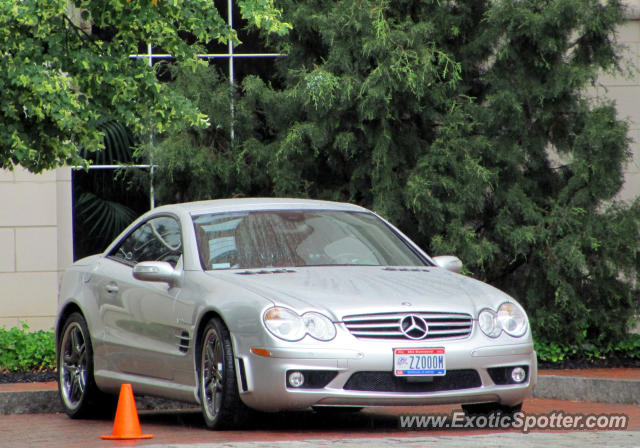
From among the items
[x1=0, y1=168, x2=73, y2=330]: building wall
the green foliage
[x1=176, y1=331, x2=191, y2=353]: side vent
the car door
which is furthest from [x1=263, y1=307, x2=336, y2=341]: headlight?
[x1=0, y1=168, x2=73, y2=330]: building wall

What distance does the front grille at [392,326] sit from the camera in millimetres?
7199

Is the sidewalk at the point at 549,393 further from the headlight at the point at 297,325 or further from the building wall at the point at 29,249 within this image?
the building wall at the point at 29,249

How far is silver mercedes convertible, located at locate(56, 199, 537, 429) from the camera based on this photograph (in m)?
7.16

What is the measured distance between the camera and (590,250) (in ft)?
40.3

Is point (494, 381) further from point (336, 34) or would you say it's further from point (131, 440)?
point (336, 34)

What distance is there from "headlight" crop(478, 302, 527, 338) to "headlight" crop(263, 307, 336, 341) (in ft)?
3.21

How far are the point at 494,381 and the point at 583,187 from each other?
5.35 meters

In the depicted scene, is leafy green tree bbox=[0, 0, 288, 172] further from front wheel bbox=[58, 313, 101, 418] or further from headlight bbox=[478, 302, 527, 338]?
headlight bbox=[478, 302, 527, 338]

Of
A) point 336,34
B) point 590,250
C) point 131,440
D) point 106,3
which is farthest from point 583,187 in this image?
point 131,440

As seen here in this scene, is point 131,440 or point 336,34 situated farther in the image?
point 336,34

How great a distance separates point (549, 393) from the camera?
1040 cm

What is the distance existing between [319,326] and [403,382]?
1.93 ft

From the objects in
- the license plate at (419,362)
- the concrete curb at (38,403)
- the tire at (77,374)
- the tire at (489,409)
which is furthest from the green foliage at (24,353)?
the license plate at (419,362)

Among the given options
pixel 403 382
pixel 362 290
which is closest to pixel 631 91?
pixel 362 290
